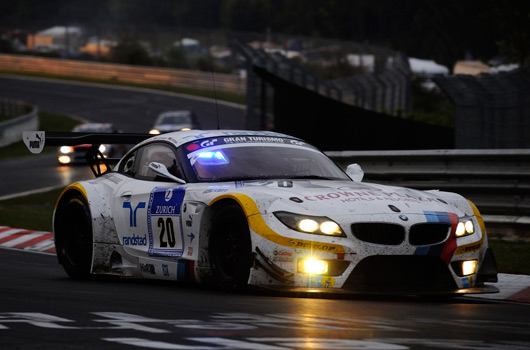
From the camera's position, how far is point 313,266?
7.60 metres

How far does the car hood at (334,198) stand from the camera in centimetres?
777

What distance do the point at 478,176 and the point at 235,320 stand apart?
726 centimetres

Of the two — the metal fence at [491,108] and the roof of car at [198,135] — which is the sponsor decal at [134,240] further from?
the metal fence at [491,108]

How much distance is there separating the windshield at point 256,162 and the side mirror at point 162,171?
158mm

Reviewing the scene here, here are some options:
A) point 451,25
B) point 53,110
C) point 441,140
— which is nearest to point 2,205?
point 441,140

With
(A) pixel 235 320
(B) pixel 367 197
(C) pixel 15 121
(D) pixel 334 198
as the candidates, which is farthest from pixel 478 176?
(C) pixel 15 121

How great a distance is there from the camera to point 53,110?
56.8 metres

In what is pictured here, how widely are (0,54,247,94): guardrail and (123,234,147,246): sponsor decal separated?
51408mm

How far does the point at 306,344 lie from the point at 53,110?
52591mm

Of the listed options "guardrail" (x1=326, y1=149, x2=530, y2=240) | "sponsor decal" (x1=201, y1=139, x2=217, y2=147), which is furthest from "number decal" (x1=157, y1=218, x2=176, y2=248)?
"guardrail" (x1=326, y1=149, x2=530, y2=240)

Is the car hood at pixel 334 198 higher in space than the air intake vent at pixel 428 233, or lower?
higher

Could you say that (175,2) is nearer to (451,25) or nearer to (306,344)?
(451,25)

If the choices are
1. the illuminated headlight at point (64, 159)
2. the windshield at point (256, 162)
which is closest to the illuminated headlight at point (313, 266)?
the windshield at point (256, 162)

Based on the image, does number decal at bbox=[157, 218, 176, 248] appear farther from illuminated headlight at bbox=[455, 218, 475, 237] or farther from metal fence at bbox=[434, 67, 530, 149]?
metal fence at bbox=[434, 67, 530, 149]
